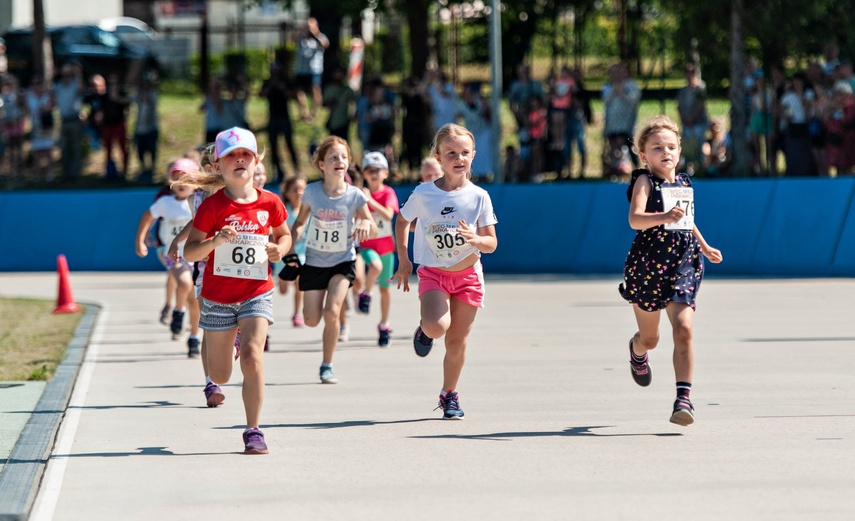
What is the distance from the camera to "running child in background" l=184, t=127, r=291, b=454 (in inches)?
303

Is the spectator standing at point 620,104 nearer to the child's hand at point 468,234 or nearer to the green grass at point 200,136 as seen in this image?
the green grass at point 200,136

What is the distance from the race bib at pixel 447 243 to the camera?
28.4ft

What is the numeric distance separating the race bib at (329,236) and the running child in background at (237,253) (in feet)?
9.51

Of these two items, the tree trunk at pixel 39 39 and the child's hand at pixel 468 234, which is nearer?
the child's hand at pixel 468 234

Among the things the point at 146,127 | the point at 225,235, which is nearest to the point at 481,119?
the point at 146,127

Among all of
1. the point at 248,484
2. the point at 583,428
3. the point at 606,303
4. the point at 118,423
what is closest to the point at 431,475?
the point at 248,484

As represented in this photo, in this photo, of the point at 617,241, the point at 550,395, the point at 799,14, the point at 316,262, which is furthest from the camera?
the point at 799,14

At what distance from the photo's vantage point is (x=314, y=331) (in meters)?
14.3

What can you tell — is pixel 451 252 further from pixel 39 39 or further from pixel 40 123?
pixel 39 39

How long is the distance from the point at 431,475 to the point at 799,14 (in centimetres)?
1720

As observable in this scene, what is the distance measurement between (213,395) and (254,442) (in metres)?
1.57

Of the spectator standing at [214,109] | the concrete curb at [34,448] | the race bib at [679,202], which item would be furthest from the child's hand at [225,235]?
the spectator standing at [214,109]

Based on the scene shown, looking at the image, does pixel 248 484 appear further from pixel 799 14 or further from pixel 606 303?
pixel 799 14

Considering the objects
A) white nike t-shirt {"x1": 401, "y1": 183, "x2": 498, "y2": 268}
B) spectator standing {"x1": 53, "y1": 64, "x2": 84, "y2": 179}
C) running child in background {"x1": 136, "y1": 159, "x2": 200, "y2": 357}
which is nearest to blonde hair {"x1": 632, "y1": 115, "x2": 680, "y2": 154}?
white nike t-shirt {"x1": 401, "y1": 183, "x2": 498, "y2": 268}
